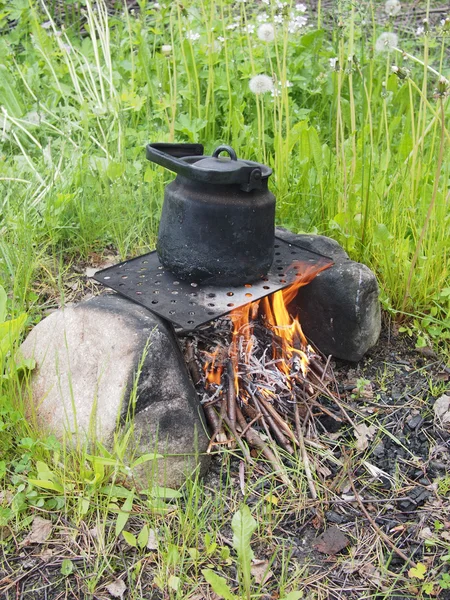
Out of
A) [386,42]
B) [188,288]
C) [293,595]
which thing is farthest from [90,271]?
[293,595]

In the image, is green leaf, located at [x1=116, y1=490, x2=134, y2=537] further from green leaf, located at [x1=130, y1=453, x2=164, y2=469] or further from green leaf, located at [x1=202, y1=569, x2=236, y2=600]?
green leaf, located at [x1=202, y1=569, x2=236, y2=600]

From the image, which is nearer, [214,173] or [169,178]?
[214,173]

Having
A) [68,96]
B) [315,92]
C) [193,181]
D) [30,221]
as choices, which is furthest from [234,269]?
[68,96]

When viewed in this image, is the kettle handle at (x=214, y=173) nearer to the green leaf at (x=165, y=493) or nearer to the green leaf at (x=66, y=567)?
the green leaf at (x=165, y=493)

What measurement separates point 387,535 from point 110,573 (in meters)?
0.88

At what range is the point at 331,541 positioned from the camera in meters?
2.07

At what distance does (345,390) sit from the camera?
8.94ft

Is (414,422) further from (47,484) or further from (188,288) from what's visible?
(47,484)

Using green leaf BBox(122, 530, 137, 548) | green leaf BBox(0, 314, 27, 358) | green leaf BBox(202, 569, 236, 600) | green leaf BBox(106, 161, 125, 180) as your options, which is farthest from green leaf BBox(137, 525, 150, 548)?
green leaf BBox(106, 161, 125, 180)

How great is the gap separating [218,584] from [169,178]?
234 cm

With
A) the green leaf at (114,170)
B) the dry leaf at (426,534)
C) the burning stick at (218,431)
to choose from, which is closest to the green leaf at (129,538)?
the burning stick at (218,431)

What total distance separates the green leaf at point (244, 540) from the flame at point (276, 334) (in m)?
0.72

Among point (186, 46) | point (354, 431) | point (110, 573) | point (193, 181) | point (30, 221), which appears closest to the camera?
point (110, 573)

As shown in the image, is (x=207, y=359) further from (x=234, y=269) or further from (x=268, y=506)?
(x=268, y=506)
